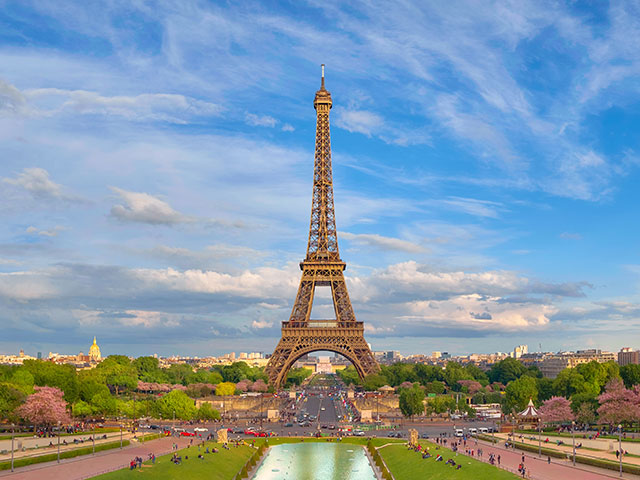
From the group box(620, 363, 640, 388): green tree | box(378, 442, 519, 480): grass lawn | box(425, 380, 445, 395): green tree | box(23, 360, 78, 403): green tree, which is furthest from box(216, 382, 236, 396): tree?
box(620, 363, 640, 388): green tree

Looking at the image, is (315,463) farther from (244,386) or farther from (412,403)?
(244,386)

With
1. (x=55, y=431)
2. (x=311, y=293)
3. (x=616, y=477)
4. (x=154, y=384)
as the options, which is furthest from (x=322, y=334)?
(x=616, y=477)

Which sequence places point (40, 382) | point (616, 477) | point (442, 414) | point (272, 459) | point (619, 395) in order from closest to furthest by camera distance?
point (616, 477) → point (272, 459) → point (619, 395) → point (40, 382) → point (442, 414)

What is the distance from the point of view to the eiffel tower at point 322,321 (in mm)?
136250

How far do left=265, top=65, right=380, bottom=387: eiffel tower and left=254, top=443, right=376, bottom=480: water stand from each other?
4669 centimetres

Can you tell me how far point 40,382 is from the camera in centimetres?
10900

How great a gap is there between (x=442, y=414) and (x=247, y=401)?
38.2 meters

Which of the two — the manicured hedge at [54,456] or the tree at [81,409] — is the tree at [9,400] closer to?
the tree at [81,409]

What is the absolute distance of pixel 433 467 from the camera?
66.4m

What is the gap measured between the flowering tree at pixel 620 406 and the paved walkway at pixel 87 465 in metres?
51.6

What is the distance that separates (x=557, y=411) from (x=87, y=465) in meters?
63.4

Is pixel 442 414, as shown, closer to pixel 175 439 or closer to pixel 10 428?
pixel 175 439

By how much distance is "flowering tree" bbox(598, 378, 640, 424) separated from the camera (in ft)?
274

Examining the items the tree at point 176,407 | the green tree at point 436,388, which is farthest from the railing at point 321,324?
the green tree at point 436,388
